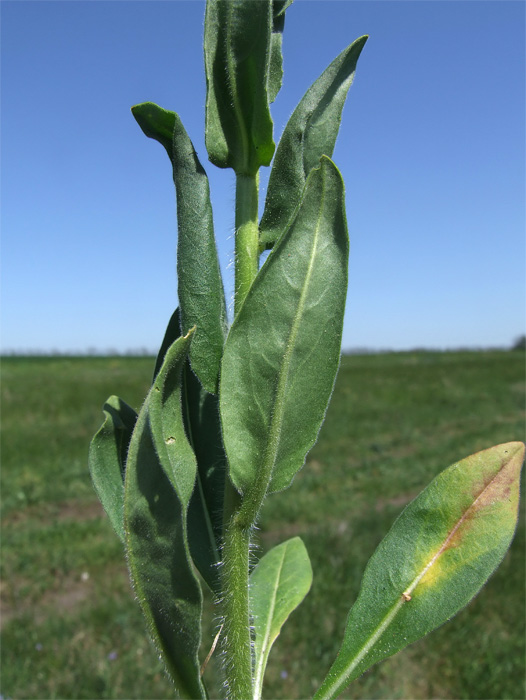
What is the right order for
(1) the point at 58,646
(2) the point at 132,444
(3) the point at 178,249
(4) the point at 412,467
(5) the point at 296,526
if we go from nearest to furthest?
(2) the point at 132,444 → (3) the point at 178,249 → (1) the point at 58,646 → (5) the point at 296,526 → (4) the point at 412,467

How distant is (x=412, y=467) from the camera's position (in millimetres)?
12641

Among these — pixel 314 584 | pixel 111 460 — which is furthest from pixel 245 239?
pixel 314 584

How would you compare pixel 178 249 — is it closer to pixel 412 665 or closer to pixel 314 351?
pixel 314 351

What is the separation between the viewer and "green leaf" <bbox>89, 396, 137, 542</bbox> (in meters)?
0.90

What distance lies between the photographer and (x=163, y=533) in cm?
73

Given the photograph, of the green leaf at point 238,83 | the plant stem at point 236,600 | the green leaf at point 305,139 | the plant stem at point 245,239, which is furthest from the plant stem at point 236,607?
the green leaf at point 238,83

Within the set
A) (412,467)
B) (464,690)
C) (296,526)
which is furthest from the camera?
(412,467)

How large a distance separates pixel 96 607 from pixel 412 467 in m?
8.37

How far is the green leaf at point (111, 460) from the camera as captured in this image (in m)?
0.90

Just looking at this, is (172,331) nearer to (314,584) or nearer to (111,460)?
(111,460)

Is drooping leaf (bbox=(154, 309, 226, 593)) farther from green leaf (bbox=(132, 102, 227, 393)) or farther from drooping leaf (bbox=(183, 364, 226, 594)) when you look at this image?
green leaf (bbox=(132, 102, 227, 393))

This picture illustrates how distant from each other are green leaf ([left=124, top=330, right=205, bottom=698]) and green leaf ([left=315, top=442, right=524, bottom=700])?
274 millimetres

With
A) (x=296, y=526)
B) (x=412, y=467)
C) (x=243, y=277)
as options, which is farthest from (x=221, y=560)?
(x=412, y=467)

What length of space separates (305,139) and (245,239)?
0.18 meters
